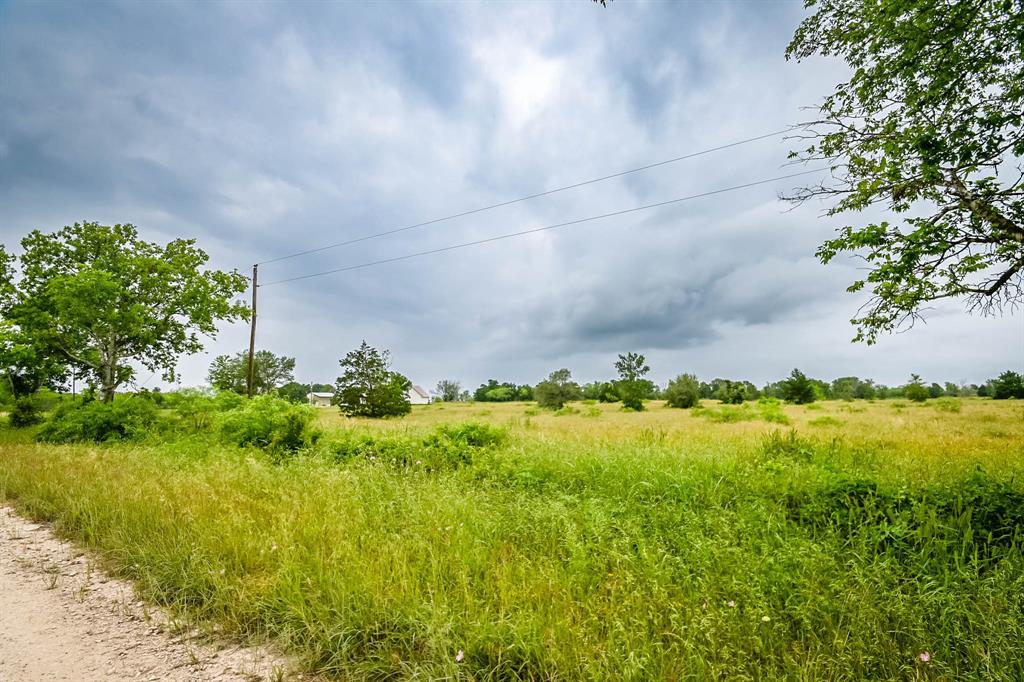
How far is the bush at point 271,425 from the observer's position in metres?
12.3

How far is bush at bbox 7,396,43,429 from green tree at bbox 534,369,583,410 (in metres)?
37.8

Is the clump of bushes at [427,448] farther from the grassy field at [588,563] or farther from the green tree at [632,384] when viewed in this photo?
the green tree at [632,384]

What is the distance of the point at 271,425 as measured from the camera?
42.5 feet

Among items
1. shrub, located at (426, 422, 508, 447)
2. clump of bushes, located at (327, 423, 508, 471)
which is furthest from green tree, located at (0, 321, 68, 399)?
shrub, located at (426, 422, 508, 447)

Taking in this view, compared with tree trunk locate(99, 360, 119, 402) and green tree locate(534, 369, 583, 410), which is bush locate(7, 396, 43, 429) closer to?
tree trunk locate(99, 360, 119, 402)

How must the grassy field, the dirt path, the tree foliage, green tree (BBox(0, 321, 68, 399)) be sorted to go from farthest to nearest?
the tree foliage < green tree (BBox(0, 321, 68, 399)) < the dirt path < the grassy field

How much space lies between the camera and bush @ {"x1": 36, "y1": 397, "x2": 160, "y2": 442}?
15.4 metres

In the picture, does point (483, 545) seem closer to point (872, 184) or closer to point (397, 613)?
point (397, 613)

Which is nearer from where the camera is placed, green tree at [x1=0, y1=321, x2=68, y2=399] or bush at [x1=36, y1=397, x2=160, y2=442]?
bush at [x1=36, y1=397, x2=160, y2=442]

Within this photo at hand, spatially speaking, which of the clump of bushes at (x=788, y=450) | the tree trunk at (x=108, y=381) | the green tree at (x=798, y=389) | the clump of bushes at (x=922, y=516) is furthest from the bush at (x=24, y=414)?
the green tree at (x=798, y=389)

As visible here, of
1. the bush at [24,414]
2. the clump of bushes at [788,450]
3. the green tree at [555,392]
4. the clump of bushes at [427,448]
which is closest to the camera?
the clump of bushes at [788,450]

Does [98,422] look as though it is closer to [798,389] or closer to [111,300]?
[111,300]

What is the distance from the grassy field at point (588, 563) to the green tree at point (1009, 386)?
5093 centimetres

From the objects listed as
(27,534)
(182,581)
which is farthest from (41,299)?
(182,581)
